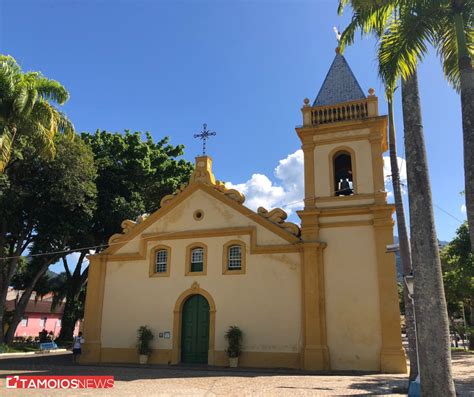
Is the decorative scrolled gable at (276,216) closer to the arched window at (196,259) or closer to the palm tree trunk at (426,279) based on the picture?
the arched window at (196,259)

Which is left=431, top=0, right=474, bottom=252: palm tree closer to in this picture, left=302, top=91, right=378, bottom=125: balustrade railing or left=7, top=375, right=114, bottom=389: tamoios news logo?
left=302, top=91, right=378, bottom=125: balustrade railing

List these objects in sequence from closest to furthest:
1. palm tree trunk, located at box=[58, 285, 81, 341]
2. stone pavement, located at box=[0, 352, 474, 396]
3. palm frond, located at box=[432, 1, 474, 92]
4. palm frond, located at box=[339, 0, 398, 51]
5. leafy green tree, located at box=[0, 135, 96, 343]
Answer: palm frond, located at box=[432, 1, 474, 92]
palm frond, located at box=[339, 0, 398, 51]
stone pavement, located at box=[0, 352, 474, 396]
leafy green tree, located at box=[0, 135, 96, 343]
palm tree trunk, located at box=[58, 285, 81, 341]

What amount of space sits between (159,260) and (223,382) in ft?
26.9

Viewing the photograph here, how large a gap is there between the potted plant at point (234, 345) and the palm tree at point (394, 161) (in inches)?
287

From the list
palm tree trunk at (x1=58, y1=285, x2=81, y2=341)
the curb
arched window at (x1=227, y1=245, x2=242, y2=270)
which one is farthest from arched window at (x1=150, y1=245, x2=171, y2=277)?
palm tree trunk at (x1=58, y1=285, x2=81, y2=341)

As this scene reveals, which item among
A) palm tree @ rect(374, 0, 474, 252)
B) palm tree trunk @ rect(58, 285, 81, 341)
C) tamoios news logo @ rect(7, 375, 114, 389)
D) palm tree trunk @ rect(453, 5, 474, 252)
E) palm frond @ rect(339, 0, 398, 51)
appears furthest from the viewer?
palm tree trunk @ rect(58, 285, 81, 341)

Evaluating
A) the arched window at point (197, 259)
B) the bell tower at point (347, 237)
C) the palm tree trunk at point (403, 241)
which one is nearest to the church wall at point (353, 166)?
the bell tower at point (347, 237)

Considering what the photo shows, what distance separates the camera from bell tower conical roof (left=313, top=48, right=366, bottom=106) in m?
19.7

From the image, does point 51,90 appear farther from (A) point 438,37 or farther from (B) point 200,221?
(A) point 438,37

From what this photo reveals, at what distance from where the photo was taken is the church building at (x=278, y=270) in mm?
16859

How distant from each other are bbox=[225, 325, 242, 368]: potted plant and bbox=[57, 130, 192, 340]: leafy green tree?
11997 mm

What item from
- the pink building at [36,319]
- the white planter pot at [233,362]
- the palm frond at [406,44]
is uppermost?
the palm frond at [406,44]

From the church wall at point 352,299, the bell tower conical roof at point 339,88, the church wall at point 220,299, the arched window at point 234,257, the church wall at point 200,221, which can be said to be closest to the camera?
the church wall at point 352,299

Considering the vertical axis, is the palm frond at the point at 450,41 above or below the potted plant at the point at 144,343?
above
